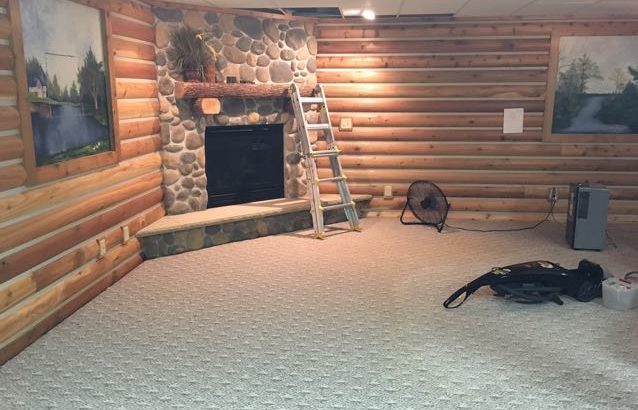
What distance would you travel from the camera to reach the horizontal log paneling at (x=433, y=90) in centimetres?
589

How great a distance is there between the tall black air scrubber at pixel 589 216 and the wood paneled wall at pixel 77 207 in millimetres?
3806

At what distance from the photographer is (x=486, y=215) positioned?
6.17m

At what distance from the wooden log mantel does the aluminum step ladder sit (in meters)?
0.16

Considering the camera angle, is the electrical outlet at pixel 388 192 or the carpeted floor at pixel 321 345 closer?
the carpeted floor at pixel 321 345

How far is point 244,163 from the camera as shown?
5676mm

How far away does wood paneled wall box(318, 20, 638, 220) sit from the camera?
586cm

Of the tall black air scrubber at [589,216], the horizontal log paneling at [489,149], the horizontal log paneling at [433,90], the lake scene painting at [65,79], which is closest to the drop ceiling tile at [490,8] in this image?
the horizontal log paneling at [433,90]

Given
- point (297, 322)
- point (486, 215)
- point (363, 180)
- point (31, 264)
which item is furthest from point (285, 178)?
point (31, 264)

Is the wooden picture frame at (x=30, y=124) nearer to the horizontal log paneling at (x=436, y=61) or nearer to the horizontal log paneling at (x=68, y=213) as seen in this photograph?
the horizontal log paneling at (x=68, y=213)

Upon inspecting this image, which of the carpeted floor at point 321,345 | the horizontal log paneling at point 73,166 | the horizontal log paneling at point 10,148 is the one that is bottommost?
the carpeted floor at point 321,345

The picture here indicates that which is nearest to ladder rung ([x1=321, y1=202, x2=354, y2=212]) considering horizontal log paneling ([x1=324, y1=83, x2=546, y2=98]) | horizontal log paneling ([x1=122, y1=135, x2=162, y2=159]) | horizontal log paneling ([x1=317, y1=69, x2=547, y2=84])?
horizontal log paneling ([x1=324, y1=83, x2=546, y2=98])

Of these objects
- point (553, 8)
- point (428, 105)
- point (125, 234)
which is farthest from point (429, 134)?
point (125, 234)

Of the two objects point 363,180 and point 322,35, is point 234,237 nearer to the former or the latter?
point 363,180

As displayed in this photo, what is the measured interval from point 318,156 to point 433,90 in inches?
63.5
